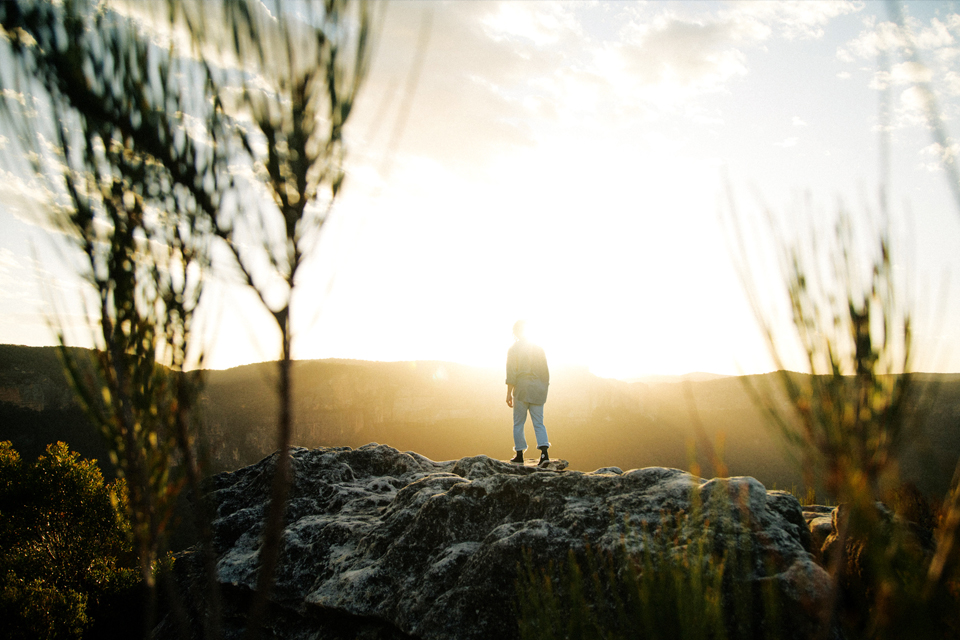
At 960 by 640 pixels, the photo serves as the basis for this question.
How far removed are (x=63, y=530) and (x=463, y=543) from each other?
1911 centimetres

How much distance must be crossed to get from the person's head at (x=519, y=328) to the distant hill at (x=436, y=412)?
51.2 meters

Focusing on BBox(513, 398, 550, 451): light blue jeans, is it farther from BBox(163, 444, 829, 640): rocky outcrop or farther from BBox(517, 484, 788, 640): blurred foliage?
BBox(517, 484, 788, 640): blurred foliage

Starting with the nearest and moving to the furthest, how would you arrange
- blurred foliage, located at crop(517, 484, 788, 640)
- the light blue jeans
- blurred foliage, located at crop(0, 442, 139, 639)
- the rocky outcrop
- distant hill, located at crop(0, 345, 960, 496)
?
1. blurred foliage, located at crop(517, 484, 788, 640)
2. the rocky outcrop
3. the light blue jeans
4. blurred foliage, located at crop(0, 442, 139, 639)
5. distant hill, located at crop(0, 345, 960, 496)

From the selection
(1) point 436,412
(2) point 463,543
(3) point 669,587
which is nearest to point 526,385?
(2) point 463,543

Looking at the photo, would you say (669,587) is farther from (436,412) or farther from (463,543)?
(436,412)

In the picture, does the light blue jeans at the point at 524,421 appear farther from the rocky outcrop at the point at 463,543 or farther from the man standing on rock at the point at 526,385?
the rocky outcrop at the point at 463,543

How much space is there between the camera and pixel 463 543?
4242 millimetres

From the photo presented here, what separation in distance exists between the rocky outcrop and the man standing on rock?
6.18 ft

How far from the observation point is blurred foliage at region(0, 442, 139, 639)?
14.2 metres

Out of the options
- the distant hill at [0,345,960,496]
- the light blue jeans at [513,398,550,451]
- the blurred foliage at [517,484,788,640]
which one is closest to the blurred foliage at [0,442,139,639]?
the light blue jeans at [513,398,550,451]

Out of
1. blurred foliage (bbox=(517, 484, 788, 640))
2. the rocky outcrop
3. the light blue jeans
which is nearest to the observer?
blurred foliage (bbox=(517, 484, 788, 640))

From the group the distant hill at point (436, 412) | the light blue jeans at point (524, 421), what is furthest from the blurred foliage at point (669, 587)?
the distant hill at point (436, 412)

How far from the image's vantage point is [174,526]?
3.01 m

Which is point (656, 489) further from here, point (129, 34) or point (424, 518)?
point (129, 34)
